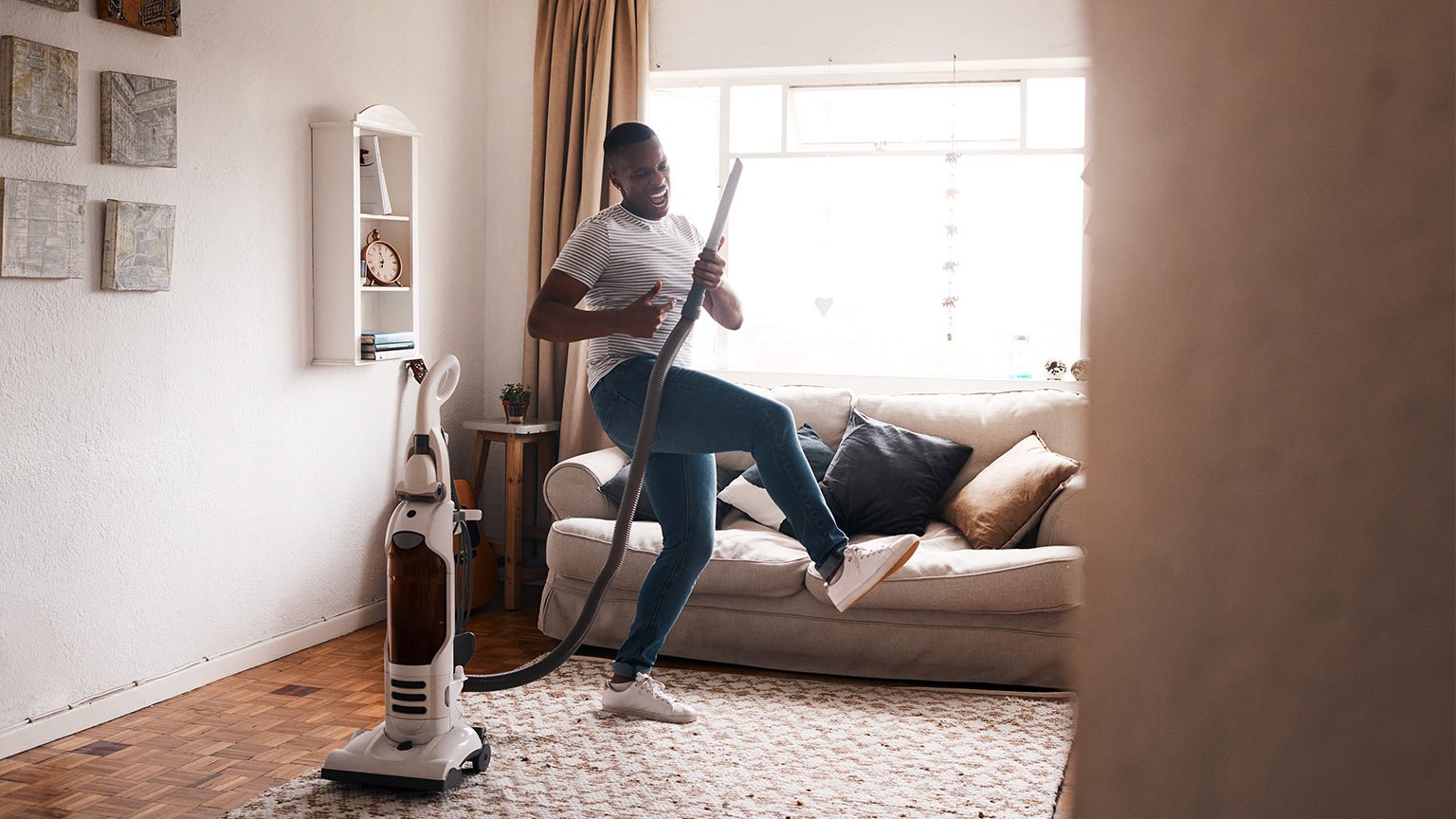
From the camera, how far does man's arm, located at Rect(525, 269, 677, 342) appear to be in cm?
267

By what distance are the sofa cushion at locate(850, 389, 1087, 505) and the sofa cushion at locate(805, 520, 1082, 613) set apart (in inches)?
25.2

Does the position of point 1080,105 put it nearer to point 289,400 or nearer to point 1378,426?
point 289,400

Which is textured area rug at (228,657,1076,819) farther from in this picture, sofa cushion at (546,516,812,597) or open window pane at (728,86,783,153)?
open window pane at (728,86,783,153)

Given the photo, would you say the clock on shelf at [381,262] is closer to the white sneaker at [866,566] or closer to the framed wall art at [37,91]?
the framed wall art at [37,91]

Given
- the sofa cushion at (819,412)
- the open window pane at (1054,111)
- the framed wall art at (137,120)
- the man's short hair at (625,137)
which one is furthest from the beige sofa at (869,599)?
the framed wall art at (137,120)

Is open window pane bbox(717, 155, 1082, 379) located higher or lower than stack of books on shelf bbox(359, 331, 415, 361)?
higher

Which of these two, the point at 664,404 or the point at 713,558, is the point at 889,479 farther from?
the point at 664,404

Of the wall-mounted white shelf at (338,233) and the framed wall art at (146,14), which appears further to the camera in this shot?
the wall-mounted white shelf at (338,233)

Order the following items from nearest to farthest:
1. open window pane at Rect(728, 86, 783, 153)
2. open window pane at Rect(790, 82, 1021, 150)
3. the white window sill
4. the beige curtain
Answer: the white window sill < open window pane at Rect(790, 82, 1021, 150) < the beige curtain < open window pane at Rect(728, 86, 783, 153)

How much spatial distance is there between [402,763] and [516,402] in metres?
2.38

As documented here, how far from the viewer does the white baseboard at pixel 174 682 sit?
2.91 meters

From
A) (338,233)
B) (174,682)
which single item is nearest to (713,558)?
(174,682)

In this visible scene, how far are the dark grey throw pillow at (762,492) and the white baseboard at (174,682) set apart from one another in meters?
1.44

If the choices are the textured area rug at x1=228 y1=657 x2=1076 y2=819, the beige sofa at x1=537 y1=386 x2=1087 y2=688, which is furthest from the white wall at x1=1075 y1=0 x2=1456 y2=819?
the beige sofa at x1=537 y1=386 x2=1087 y2=688
